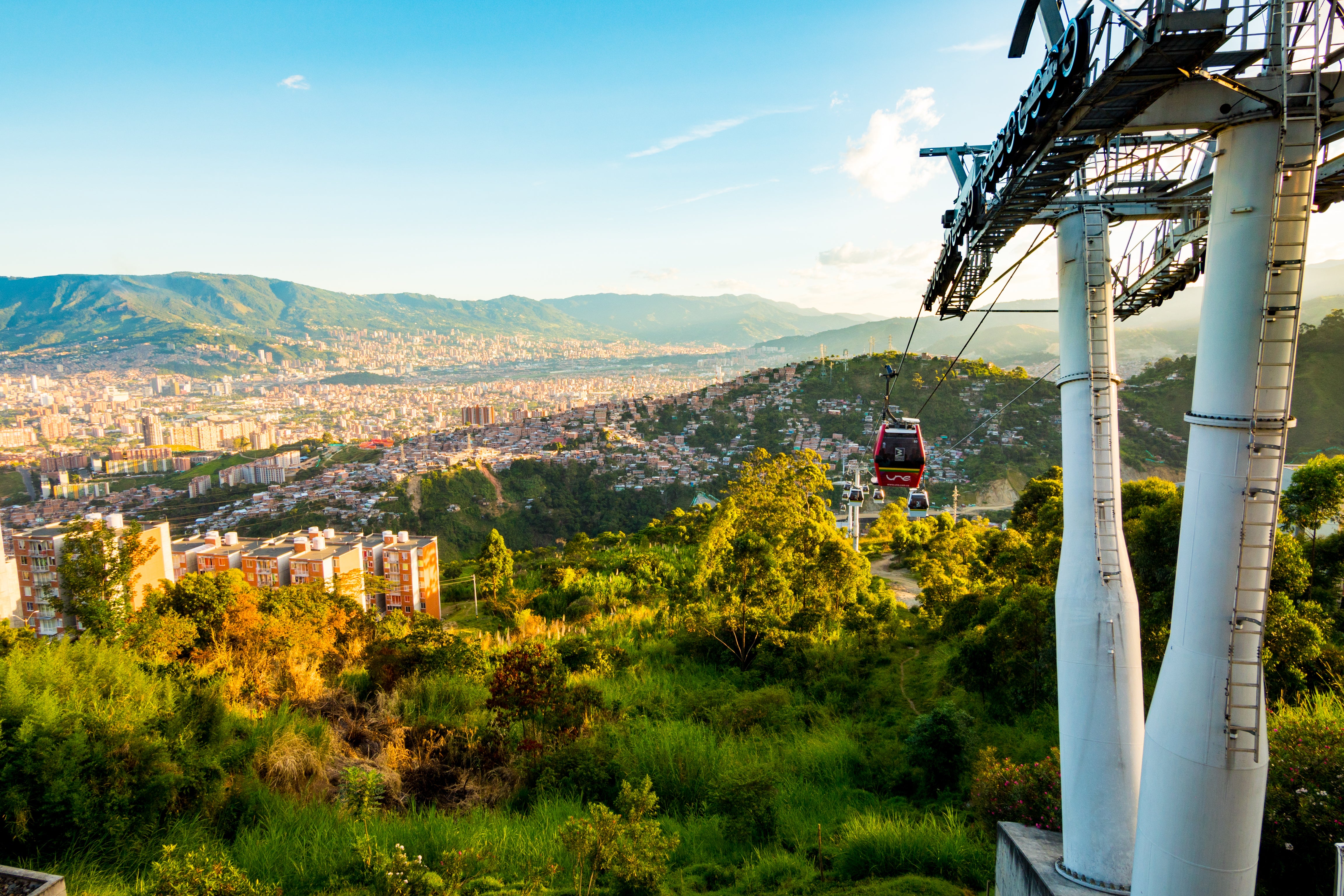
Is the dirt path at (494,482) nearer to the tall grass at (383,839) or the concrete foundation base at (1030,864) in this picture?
the tall grass at (383,839)

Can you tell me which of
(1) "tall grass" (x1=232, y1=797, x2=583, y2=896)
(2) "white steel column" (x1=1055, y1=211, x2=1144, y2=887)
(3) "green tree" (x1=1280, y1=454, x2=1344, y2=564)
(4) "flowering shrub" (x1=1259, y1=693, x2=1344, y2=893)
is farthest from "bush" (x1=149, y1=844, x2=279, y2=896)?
(3) "green tree" (x1=1280, y1=454, x2=1344, y2=564)

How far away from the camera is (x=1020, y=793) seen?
4.13 meters

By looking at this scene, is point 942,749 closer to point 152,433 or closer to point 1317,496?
point 1317,496

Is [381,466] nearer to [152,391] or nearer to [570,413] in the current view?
[570,413]

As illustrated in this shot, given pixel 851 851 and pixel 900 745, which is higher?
pixel 851 851

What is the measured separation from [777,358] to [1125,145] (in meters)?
159

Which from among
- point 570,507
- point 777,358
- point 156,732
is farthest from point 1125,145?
point 777,358

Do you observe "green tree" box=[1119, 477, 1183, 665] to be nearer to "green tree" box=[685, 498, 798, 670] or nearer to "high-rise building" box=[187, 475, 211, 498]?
"green tree" box=[685, 498, 798, 670]

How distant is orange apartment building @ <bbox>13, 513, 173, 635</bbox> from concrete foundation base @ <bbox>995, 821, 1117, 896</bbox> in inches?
354

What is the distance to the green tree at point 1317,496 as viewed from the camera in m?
6.14

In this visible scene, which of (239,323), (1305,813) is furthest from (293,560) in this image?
(239,323)

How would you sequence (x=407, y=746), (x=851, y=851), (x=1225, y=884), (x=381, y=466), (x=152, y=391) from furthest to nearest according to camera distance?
(x=152, y=391) < (x=381, y=466) < (x=407, y=746) < (x=851, y=851) < (x=1225, y=884)

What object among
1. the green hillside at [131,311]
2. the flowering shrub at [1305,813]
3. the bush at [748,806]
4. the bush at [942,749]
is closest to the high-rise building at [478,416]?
the bush at [942,749]

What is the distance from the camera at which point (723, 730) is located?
676cm
